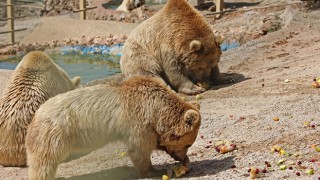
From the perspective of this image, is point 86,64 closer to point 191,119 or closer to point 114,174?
point 114,174

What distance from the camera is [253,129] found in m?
7.96

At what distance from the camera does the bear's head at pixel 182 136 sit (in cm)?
673

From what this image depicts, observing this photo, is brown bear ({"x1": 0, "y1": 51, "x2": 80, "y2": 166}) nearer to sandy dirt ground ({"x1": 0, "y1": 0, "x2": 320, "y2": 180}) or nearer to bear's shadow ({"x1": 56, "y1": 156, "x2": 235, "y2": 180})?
sandy dirt ground ({"x1": 0, "y1": 0, "x2": 320, "y2": 180})

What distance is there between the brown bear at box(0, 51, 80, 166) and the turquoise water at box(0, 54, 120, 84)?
603 centimetres

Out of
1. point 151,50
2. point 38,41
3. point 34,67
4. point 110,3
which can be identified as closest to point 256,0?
point 110,3

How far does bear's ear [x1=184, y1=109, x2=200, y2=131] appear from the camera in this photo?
6.70 m

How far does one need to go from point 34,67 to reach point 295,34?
28.3 feet

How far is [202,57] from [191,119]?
4368mm

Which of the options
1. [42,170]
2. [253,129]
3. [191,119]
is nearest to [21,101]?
[42,170]

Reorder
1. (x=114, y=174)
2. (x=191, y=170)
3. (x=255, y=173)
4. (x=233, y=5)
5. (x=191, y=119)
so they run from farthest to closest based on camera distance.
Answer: (x=233, y=5) → (x=114, y=174) → (x=191, y=170) → (x=191, y=119) → (x=255, y=173)

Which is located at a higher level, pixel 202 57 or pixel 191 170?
pixel 202 57

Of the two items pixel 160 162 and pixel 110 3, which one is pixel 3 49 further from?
pixel 160 162

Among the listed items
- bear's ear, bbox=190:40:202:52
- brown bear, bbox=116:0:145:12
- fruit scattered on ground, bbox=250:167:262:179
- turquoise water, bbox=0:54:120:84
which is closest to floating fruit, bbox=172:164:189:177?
fruit scattered on ground, bbox=250:167:262:179

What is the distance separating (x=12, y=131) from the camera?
313 inches
